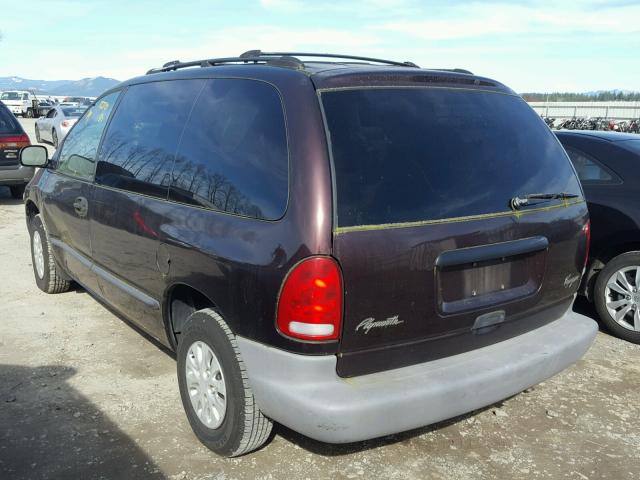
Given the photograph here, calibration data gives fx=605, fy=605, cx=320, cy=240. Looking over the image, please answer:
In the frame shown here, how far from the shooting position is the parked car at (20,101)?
40.5 meters

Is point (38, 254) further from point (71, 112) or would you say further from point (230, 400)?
point (71, 112)

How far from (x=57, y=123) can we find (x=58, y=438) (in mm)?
18705

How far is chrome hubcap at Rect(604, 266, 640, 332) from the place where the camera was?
15.5 feet

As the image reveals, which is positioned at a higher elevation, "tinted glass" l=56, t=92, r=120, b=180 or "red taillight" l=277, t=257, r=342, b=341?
"tinted glass" l=56, t=92, r=120, b=180

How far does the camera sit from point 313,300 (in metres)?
2.38

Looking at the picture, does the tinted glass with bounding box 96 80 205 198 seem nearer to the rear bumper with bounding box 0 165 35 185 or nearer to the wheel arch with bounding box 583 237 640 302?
the wheel arch with bounding box 583 237 640 302

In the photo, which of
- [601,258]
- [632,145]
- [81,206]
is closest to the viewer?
[81,206]

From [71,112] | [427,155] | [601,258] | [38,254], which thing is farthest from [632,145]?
[71,112]

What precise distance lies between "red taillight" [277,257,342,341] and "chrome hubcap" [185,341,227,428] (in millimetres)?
609

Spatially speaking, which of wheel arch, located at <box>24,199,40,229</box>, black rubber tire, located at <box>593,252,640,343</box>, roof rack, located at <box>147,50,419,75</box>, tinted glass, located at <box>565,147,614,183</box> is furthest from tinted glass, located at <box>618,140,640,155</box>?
wheel arch, located at <box>24,199,40,229</box>

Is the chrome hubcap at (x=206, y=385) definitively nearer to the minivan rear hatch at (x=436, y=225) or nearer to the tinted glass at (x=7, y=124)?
the minivan rear hatch at (x=436, y=225)

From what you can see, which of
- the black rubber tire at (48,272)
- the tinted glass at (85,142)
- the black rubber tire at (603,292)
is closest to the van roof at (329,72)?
the tinted glass at (85,142)

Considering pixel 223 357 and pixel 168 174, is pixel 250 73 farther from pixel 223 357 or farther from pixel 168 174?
pixel 223 357

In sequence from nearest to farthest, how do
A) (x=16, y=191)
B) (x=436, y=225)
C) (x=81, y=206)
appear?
1. (x=436, y=225)
2. (x=81, y=206)
3. (x=16, y=191)
